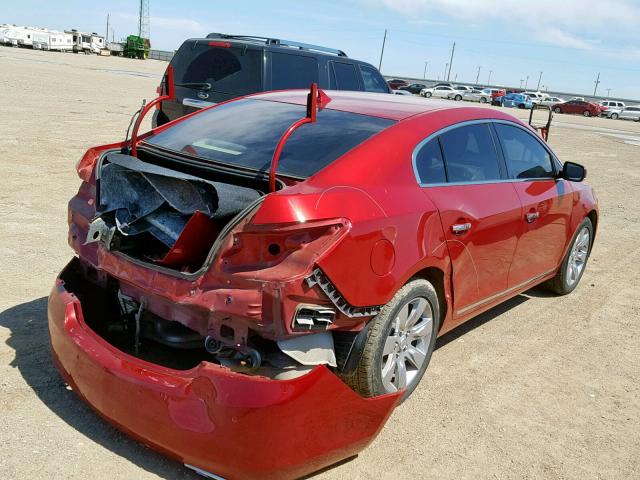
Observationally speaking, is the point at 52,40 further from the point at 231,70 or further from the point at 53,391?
the point at 53,391

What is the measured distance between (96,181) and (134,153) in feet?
1.21

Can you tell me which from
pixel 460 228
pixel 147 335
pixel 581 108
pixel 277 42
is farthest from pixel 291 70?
pixel 581 108

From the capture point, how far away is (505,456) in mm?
3258

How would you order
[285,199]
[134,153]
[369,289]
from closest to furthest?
[285,199] < [369,289] < [134,153]

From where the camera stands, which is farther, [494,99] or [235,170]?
[494,99]

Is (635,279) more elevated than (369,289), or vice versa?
(369,289)

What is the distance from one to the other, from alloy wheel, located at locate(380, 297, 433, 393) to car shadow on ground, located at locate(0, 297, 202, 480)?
43.4 inches

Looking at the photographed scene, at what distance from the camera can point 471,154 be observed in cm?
406

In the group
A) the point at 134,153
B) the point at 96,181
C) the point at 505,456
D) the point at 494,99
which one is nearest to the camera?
the point at 505,456

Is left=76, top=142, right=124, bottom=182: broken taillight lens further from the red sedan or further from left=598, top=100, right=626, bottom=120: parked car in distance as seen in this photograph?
left=598, top=100, right=626, bottom=120: parked car in distance

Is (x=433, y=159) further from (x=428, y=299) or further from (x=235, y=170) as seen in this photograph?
(x=235, y=170)

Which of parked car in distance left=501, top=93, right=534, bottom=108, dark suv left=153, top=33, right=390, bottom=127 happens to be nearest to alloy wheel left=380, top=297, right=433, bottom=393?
dark suv left=153, top=33, right=390, bottom=127

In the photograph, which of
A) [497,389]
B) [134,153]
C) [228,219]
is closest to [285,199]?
[228,219]

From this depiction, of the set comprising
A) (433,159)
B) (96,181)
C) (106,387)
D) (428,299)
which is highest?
(433,159)
